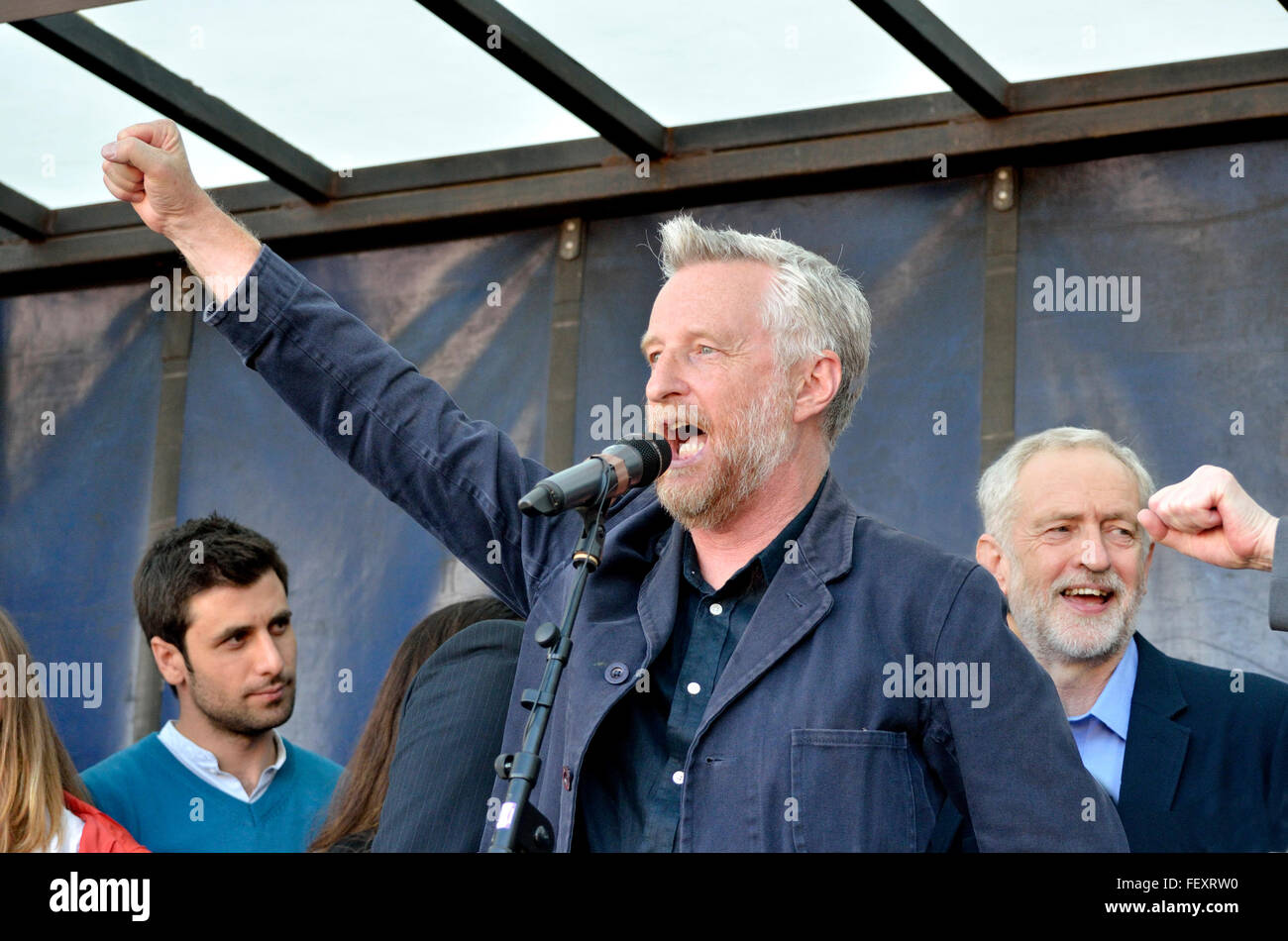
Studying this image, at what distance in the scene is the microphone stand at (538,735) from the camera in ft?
7.05

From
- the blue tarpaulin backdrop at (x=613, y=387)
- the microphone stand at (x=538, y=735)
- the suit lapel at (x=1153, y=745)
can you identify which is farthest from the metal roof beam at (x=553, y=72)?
the microphone stand at (x=538, y=735)

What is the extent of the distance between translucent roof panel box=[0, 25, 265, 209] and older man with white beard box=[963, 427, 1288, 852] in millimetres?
3428

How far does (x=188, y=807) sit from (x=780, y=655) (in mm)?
2389

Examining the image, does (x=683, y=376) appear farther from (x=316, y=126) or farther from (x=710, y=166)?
(x=316, y=126)

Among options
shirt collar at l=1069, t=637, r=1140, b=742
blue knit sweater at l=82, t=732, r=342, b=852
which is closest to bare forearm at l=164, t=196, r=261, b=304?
blue knit sweater at l=82, t=732, r=342, b=852

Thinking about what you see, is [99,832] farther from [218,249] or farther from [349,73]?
[349,73]

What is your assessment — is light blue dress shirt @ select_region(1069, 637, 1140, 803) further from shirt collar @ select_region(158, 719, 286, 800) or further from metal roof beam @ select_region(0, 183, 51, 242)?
metal roof beam @ select_region(0, 183, 51, 242)

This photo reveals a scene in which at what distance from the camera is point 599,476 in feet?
7.93

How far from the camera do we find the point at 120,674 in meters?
6.82

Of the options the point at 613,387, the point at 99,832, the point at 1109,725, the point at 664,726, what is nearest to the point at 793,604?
the point at 664,726

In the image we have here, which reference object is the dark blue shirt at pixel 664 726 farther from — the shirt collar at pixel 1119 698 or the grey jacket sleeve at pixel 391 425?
the shirt collar at pixel 1119 698
